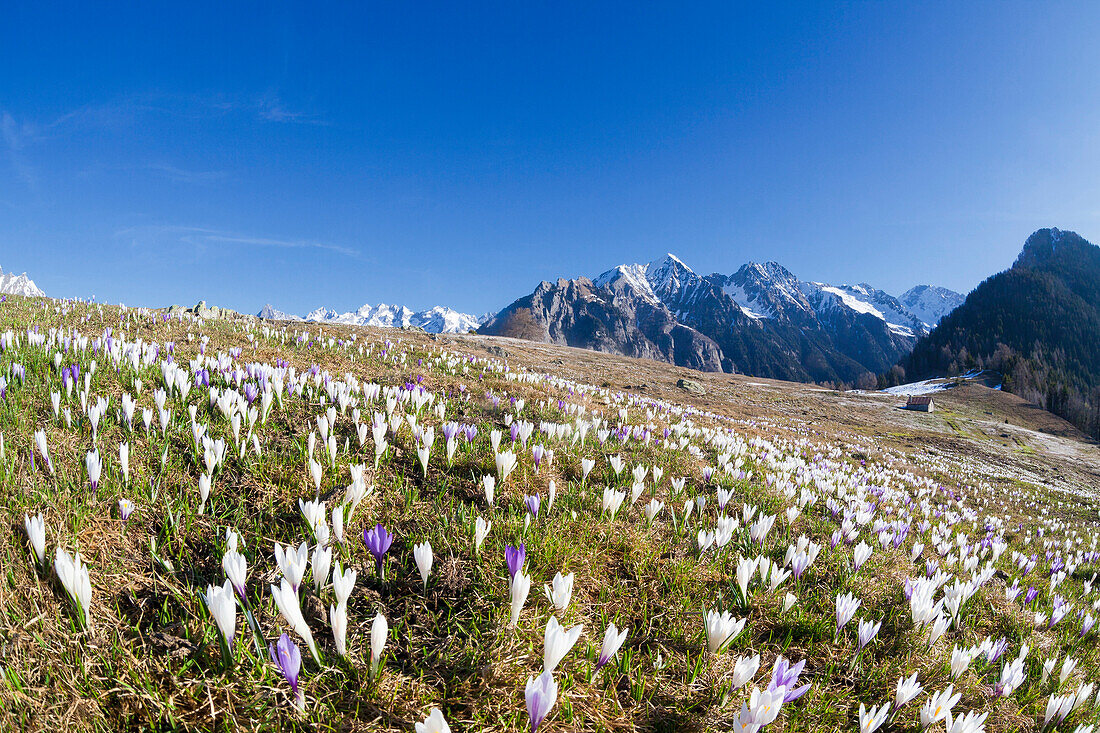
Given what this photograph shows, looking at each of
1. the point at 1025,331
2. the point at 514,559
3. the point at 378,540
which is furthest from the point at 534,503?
the point at 1025,331

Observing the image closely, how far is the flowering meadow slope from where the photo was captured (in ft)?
5.25

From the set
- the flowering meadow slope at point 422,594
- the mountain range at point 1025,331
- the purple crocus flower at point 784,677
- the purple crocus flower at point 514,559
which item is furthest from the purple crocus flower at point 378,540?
the mountain range at point 1025,331

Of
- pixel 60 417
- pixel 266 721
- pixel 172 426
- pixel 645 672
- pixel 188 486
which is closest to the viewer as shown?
pixel 266 721

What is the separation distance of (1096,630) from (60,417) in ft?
28.2

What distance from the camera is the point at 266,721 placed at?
1528mm

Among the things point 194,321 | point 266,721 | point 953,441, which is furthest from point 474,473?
point 953,441

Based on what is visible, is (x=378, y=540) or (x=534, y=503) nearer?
(x=378, y=540)

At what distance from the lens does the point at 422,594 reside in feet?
7.29

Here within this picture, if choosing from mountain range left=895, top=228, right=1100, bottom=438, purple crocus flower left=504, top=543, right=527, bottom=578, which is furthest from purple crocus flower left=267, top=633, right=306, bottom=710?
mountain range left=895, top=228, right=1100, bottom=438

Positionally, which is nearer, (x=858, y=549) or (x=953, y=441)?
(x=858, y=549)

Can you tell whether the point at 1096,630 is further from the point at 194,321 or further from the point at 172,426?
the point at 194,321

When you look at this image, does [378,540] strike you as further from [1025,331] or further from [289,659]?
[1025,331]

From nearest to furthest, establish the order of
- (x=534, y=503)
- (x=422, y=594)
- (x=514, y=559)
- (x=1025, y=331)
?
1. (x=514, y=559)
2. (x=422, y=594)
3. (x=534, y=503)
4. (x=1025, y=331)

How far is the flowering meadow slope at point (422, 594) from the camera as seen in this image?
1602 millimetres
